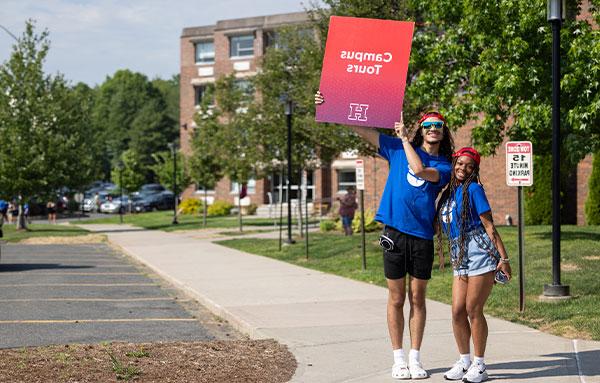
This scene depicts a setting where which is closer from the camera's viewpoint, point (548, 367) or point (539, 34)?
point (548, 367)

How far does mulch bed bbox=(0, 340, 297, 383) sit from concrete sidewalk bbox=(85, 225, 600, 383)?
282 mm

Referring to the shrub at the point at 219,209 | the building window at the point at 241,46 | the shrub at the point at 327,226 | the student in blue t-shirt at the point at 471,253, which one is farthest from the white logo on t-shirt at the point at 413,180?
the building window at the point at 241,46

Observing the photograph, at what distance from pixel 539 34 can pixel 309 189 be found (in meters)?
37.5

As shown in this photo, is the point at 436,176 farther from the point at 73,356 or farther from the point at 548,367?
the point at 73,356

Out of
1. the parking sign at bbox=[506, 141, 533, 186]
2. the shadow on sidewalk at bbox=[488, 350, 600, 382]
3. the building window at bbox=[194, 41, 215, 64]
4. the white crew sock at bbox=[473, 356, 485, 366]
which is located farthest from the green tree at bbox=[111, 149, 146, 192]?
the white crew sock at bbox=[473, 356, 485, 366]

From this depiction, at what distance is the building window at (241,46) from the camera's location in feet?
188

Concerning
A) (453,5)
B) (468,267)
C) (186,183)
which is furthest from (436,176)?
(186,183)

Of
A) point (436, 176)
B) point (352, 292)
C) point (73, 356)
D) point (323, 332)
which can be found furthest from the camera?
point (352, 292)

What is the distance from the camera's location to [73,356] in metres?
7.94

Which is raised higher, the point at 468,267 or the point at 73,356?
the point at 468,267

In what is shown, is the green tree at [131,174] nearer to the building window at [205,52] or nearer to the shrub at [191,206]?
the shrub at [191,206]

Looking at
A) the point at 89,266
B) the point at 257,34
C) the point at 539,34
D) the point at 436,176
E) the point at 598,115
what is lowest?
the point at 89,266

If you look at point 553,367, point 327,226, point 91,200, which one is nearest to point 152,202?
point 91,200

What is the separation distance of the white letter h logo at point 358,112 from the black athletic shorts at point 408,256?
934 mm
